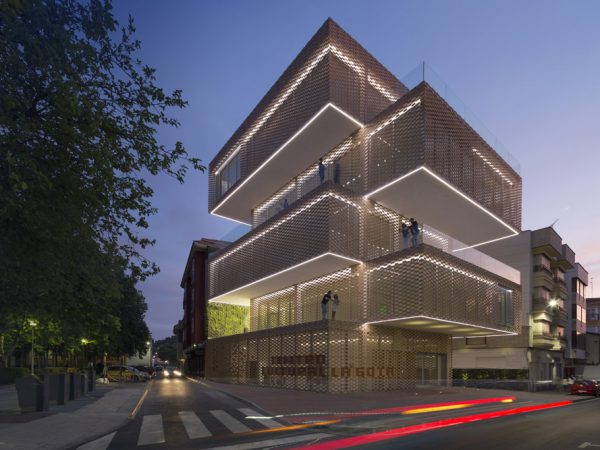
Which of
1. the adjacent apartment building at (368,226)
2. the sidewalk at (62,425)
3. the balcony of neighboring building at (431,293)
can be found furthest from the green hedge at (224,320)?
the sidewalk at (62,425)

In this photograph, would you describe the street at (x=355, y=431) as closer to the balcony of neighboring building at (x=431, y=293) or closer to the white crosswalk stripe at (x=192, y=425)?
the white crosswalk stripe at (x=192, y=425)

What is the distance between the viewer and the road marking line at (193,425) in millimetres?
13705

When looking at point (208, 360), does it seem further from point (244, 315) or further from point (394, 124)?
point (394, 124)

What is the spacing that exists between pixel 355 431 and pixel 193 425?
14.7 feet

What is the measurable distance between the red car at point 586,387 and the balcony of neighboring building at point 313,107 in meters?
22.5

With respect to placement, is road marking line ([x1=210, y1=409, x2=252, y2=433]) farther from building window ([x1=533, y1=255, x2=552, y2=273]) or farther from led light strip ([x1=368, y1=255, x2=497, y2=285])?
building window ([x1=533, y1=255, x2=552, y2=273])

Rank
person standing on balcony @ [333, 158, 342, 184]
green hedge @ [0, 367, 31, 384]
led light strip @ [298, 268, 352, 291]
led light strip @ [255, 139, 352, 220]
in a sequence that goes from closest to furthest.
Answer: led light strip @ [298, 268, 352, 291], person standing on balcony @ [333, 158, 342, 184], led light strip @ [255, 139, 352, 220], green hedge @ [0, 367, 31, 384]

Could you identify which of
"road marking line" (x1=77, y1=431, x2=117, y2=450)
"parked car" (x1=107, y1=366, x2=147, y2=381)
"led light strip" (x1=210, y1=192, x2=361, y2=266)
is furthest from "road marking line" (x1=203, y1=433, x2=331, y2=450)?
"parked car" (x1=107, y1=366, x2=147, y2=381)

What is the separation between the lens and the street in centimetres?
1230

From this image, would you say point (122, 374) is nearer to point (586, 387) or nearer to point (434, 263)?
point (434, 263)

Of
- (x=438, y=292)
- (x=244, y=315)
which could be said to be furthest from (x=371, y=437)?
(x=244, y=315)

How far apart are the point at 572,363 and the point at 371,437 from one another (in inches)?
2540

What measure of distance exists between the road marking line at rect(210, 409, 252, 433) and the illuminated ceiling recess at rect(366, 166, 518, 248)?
616 inches

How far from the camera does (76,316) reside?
1894 cm
